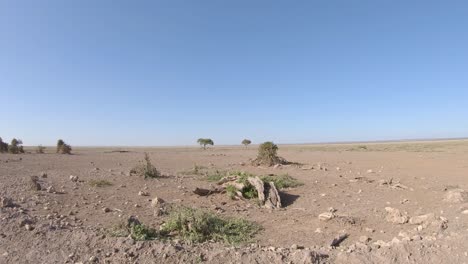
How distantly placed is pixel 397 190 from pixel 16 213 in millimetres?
9233

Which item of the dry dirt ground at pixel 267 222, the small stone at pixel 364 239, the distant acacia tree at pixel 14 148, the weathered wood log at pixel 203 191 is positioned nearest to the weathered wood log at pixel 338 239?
the dry dirt ground at pixel 267 222

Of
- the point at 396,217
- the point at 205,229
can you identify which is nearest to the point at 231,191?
the point at 205,229

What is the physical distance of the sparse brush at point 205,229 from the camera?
623cm

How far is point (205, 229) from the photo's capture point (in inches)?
253

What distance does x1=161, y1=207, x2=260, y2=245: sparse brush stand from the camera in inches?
245

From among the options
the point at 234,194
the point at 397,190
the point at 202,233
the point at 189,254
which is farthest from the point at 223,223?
the point at 397,190

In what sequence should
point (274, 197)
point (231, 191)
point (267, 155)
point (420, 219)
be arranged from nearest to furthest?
1. point (420, 219)
2. point (274, 197)
3. point (231, 191)
4. point (267, 155)

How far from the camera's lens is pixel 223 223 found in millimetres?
7043

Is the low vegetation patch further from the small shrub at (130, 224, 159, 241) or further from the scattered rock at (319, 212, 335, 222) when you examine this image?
the scattered rock at (319, 212, 335, 222)

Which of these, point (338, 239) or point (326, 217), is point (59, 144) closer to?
point (326, 217)

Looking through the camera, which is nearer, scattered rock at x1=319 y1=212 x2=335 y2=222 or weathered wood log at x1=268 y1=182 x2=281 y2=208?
scattered rock at x1=319 y1=212 x2=335 y2=222

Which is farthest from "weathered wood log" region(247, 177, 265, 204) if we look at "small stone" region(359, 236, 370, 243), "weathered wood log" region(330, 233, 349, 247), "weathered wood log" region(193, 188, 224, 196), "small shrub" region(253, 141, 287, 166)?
"small shrub" region(253, 141, 287, 166)

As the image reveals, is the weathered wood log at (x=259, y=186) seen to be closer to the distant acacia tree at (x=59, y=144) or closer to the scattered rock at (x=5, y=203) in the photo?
the scattered rock at (x=5, y=203)

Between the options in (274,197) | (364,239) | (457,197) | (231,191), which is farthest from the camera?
(231,191)
